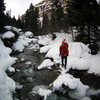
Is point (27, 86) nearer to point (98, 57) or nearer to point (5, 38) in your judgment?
point (98, 57)

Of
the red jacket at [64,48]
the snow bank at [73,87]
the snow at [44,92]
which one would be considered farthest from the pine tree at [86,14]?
the snow at [44,92]

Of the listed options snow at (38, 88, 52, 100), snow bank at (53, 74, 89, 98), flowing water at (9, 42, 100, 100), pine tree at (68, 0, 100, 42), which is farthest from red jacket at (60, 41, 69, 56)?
pine tree at (68, 0, 100, 42)

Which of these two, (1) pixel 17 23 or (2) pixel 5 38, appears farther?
(1) pixel 17 23

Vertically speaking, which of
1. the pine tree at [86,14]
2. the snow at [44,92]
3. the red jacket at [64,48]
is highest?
the pine tree at [86,14]

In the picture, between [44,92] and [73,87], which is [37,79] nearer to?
[44,92]

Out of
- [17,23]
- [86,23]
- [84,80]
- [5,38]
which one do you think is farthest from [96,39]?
[17,23]

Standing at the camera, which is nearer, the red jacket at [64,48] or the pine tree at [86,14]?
the red jacket at [64,48]

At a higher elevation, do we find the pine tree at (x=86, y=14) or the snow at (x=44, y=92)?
the pine tree at (x=86, y=14)

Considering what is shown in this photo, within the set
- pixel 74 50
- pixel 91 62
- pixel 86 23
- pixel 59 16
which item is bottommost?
pixel 91 62

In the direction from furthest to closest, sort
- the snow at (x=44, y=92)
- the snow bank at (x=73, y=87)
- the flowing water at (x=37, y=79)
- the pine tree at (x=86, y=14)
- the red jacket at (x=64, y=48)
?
the pine tree at (x=86, y=14) < the red jacket at (x=64, y=48) < the snow bank at (x=73, y=87) < the flowing water at (x=37, y=79) < the snow at (x=44, y=92)

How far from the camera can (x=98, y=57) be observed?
9844mm

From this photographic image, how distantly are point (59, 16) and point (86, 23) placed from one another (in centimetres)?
1072

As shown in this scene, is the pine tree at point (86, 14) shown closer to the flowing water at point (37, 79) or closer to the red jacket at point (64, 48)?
the red jacket at point (64, 48)

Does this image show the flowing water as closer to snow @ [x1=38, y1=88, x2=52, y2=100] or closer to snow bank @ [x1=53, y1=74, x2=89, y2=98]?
snow @ [x1=38, y1=88, x2=52, y2=100]
